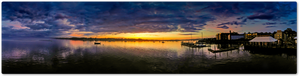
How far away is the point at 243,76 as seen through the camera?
63.3ft

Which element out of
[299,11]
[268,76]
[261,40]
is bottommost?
[268,76]

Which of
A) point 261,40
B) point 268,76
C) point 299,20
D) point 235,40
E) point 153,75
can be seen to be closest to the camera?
point 299,20

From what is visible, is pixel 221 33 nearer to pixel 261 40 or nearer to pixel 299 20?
pixel 261 40

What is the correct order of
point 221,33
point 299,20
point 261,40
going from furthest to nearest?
point 221,33 → point 261,40 → point 299,20

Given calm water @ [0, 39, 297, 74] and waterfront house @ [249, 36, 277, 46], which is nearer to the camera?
calm water @ [0, 39, 297, 74]

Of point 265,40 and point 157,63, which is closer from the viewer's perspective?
A: point 157,63

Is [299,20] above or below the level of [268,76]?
above

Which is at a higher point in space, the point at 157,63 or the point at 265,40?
the point at 265,40

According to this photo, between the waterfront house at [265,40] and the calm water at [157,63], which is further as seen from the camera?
the waterfront house at [265,40]

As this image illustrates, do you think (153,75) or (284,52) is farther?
(284,52)

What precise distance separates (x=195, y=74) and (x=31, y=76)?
25993 mm

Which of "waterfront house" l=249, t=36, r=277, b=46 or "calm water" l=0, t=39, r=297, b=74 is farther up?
"waterfront house" l=249, t=36, r=277, b=46

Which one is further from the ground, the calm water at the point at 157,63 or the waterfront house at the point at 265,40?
the waterfront house at the point at 265,40

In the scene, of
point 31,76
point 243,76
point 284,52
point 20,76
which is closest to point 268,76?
point 243,76
